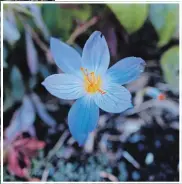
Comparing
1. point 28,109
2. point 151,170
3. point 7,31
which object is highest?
point 7,31

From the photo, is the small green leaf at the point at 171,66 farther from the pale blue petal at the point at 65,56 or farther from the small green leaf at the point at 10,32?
the small green leaf at the point at 10,32

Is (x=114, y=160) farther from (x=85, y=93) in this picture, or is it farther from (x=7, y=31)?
(x=7, y=31)

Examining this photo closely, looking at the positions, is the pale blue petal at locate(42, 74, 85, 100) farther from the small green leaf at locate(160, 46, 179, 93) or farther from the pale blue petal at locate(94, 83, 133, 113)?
the small green leaf at locate(160, 46, 179, 93)

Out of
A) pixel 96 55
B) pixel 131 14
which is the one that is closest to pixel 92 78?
pixel 96 55

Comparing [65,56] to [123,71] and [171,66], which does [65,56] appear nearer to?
[123,71]

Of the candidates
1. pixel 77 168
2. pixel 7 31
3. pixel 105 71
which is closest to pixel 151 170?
pixel 77 168

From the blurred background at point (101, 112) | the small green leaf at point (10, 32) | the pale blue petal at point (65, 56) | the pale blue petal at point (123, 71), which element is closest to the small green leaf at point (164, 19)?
the blurred background at point (101, 112)
